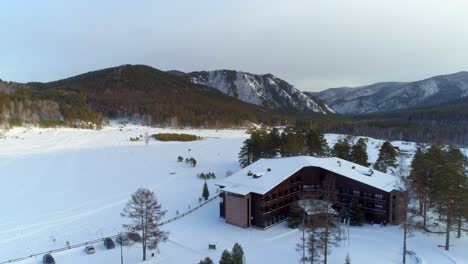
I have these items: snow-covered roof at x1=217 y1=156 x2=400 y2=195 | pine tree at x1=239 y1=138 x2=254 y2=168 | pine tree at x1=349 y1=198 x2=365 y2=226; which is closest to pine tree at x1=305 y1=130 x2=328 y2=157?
pine tree at x1=239 y1=138 x2=254 y2=168

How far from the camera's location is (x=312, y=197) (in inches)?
1233

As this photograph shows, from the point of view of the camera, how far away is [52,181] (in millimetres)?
44656

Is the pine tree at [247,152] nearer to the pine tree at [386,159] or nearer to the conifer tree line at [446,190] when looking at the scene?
the pine tree at [386,159]

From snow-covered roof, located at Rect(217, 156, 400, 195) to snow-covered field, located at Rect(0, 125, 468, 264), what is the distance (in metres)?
3.50

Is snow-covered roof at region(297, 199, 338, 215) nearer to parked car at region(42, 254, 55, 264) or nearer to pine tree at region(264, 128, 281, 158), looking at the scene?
pine tree at region(264, 128, 281, 158)

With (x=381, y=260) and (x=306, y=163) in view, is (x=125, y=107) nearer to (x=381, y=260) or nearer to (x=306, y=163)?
(x=306, y=163)

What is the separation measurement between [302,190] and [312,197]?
2602 mm

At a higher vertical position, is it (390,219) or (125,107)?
(125,107)

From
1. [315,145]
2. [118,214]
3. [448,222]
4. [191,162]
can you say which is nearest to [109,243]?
[118,214]

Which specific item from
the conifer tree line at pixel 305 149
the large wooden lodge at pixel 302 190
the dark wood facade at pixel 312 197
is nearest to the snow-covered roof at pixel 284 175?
the large wooden lodge at pixel 302 190

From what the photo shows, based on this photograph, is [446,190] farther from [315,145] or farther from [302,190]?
[315,145]

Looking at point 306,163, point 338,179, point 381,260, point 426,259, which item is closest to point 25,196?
point 306,163

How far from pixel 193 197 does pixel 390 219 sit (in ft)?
66.2

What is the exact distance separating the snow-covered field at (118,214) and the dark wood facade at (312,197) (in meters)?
1.14
